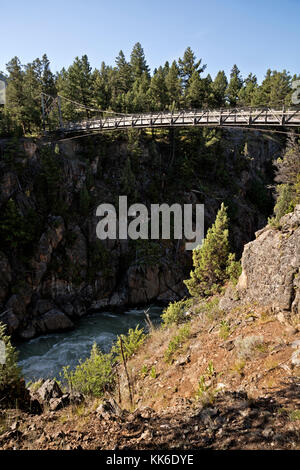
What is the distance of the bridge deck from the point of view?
17.2m

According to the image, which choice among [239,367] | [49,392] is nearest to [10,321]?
[49,392]

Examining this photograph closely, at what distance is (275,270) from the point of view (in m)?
8.65

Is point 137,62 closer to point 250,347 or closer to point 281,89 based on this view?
point 281,89

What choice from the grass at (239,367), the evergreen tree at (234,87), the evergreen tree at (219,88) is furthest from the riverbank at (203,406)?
the evergreen tree at (234,87)

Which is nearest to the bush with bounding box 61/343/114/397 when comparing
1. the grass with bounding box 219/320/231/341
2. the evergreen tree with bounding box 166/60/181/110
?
the grass with bounding box 219/320/231/341

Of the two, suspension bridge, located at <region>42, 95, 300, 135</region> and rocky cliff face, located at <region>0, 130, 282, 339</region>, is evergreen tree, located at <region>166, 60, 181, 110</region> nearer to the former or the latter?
rocky cliff face, located at <region>0, 130, 282, 339</region>

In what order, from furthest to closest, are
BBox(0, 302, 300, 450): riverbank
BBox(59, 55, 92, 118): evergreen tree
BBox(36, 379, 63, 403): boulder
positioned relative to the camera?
BBox(59, 55, 92, 118): evergreen tree < BBox(36, 379, 63, 403): boulder < BBox(0, 302, 300, 450): riverbank

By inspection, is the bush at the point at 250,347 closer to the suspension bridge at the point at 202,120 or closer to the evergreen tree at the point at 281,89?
the suspension bridge at the point at 202,120

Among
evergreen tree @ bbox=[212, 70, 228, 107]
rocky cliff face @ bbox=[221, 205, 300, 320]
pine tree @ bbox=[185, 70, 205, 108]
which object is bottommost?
rocky cliff face @ bbox=[221, 205, 300, 320]
